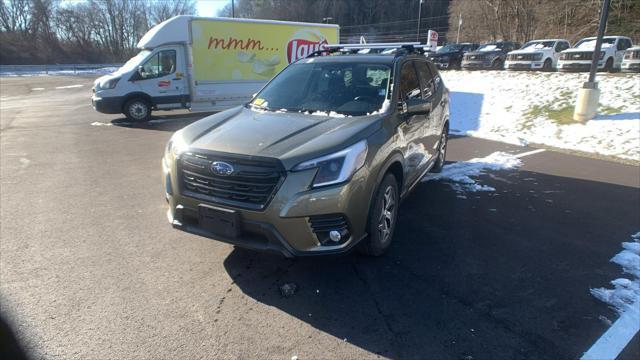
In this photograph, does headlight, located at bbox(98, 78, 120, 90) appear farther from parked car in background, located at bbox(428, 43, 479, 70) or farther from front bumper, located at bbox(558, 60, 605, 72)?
parked car in background, located at bbox(428, 43, 479, 70)

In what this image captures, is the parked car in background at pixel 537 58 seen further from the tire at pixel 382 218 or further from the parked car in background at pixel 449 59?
the tire at pixel 382 218

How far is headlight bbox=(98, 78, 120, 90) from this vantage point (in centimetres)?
1227

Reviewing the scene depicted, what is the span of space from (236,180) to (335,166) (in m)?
0.79

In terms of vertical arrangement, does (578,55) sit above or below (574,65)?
above

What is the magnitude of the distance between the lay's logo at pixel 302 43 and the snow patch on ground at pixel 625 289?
1315 centimetres

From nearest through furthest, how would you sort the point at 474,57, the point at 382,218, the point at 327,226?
1. the point at 327,226
2. the point at 382,218
3. the point at 474,57

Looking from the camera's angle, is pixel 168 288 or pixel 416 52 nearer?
pixel 168 288

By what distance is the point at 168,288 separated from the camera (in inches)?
135

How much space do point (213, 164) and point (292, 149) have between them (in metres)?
0.65

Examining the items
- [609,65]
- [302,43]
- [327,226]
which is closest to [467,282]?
[327,226]

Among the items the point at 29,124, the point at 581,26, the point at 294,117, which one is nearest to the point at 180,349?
the point at 294,117

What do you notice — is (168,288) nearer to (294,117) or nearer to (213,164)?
(213,164)

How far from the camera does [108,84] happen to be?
40.3 feet

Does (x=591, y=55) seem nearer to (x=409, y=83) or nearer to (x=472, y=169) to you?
(x=472, y=169)
